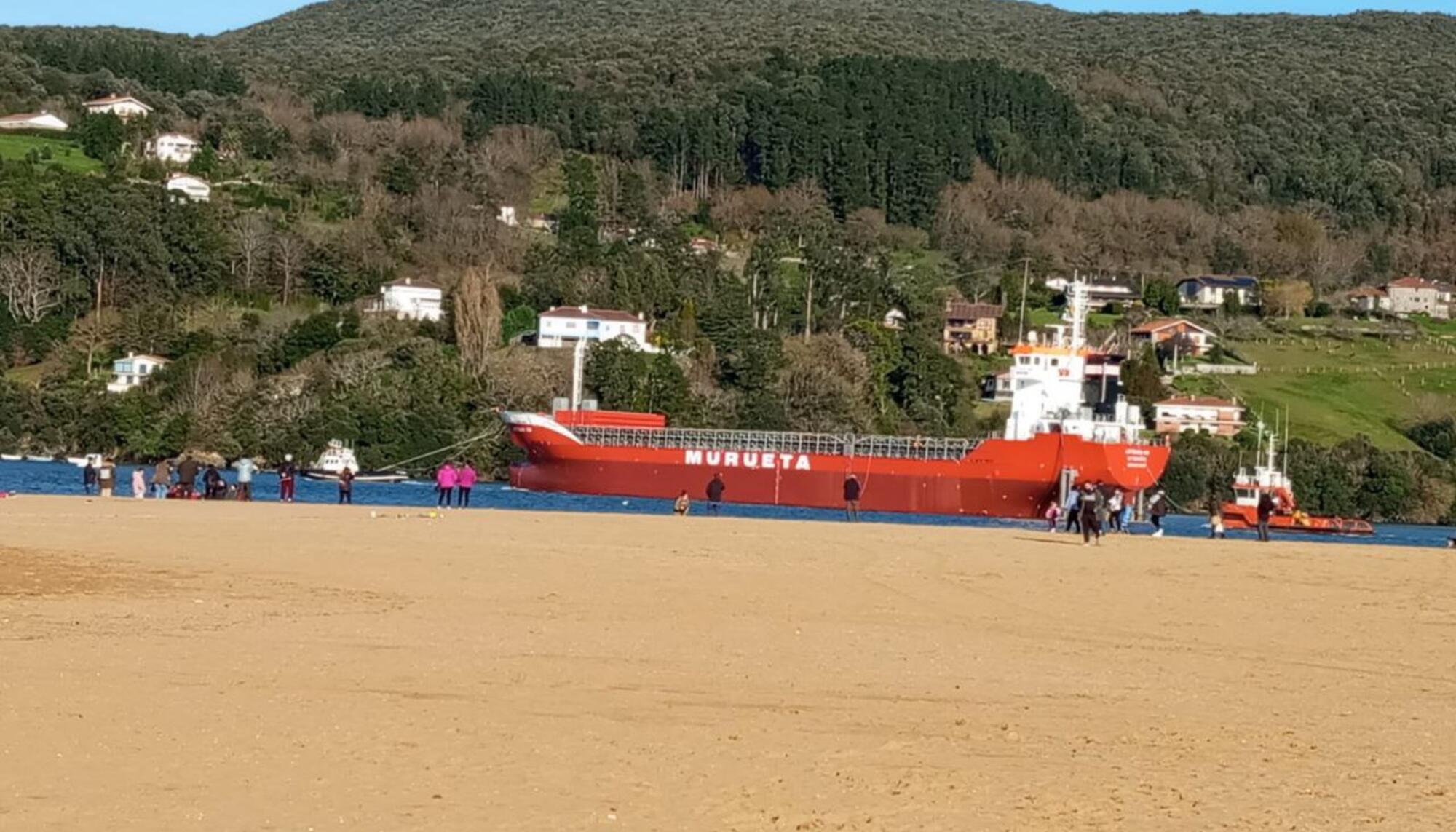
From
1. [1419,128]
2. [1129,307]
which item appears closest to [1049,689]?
[1129,307]

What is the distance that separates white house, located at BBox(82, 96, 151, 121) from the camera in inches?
4437

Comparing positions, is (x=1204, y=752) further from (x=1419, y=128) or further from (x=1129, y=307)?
(x=1419, y=128)

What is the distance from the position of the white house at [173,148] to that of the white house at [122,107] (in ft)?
15.3

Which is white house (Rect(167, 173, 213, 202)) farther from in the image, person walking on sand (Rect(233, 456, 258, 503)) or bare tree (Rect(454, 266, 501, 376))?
person walking on sand (Rect(233, 456, 258, 503))

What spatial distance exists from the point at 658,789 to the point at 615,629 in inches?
224

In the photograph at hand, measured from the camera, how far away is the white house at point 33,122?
110438 millimetres

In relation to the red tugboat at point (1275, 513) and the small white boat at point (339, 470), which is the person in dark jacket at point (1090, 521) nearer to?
the red tugboat at point (1275, 513)

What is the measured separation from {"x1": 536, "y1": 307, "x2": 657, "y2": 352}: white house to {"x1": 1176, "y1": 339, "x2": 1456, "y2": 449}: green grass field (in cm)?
2390

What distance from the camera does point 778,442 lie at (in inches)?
2338

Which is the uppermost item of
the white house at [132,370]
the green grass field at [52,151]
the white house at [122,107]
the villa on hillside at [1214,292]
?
the white house at [122,107]

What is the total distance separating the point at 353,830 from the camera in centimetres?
765

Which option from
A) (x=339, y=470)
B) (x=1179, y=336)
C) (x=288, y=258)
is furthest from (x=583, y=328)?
(x=1179, y=336)

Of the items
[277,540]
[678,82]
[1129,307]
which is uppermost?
[678,82]

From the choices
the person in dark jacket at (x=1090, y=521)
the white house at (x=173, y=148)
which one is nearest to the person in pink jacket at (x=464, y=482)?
the person in dark jacket at (x=1090, y=521)
